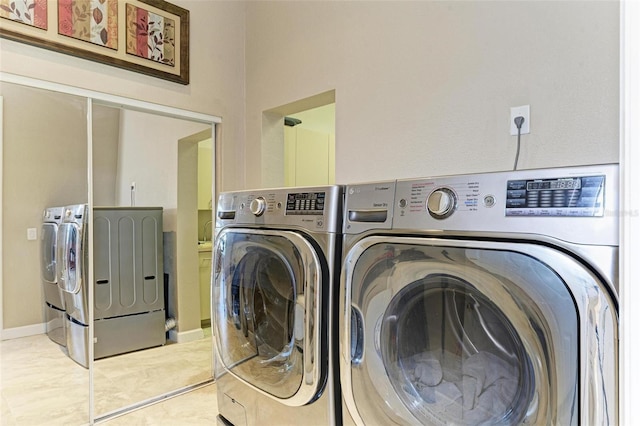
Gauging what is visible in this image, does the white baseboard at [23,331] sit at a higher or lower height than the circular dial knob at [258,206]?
lower

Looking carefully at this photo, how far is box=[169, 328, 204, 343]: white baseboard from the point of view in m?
2.73

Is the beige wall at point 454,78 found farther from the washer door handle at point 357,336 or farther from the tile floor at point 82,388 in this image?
the tile floor at point 82,388

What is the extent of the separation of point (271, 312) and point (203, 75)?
188 centimetres

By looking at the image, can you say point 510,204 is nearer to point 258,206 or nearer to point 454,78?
point 258,206

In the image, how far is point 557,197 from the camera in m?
0.76

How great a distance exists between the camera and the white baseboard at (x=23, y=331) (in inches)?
74.5

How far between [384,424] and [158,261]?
208 centimetres

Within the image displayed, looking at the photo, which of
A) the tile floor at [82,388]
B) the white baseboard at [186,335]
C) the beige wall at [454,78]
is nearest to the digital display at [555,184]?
the beige wall at [454,78]

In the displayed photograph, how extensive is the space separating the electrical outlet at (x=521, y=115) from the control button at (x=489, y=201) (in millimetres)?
805

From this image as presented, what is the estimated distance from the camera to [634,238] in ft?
1.80

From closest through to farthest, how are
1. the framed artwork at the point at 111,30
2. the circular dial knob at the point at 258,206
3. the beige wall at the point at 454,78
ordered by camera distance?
the beige wall at the point at 454,78
the circular dial knob at the point at 258,206
the framed artwork at the point at 111,30

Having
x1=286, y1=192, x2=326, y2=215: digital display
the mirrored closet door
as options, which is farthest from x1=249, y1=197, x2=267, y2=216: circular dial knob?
the mirrored closet door

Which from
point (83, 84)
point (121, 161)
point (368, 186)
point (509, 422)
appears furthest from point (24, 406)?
point (509, 422)

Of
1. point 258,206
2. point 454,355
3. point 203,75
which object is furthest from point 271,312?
point 203,75
